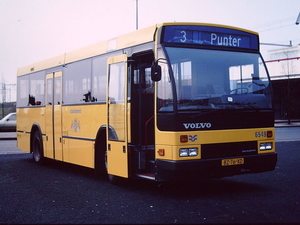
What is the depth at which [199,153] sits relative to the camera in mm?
8398

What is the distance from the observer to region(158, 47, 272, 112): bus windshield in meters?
8.40

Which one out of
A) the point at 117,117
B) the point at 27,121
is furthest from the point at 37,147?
the point at 117,117

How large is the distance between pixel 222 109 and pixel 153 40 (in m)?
1.81

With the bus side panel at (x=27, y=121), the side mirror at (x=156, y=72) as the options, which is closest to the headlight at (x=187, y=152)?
the side mirror at (x=156, y=72)

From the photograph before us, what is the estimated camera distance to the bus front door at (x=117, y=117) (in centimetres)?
963

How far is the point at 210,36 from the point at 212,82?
96cm

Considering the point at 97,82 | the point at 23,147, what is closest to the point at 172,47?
the point at 97,82

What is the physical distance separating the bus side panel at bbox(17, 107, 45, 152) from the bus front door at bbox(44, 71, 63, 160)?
545 mm

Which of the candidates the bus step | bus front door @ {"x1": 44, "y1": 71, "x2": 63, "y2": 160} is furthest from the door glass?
bus front door @ {"x1": 44, "y1": 71, "x2": 63, "y2": 160}

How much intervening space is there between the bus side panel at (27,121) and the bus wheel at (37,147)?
0.37 metres

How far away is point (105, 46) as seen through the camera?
1096 centimetres

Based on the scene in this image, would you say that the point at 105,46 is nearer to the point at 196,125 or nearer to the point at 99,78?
the point at 99,78

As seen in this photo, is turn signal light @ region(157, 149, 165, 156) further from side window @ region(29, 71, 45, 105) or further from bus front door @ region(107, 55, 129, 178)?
side window @ region(29, 71, 45, 105)

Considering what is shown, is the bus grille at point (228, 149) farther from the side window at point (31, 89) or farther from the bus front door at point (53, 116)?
the side window at point (31, 89)
